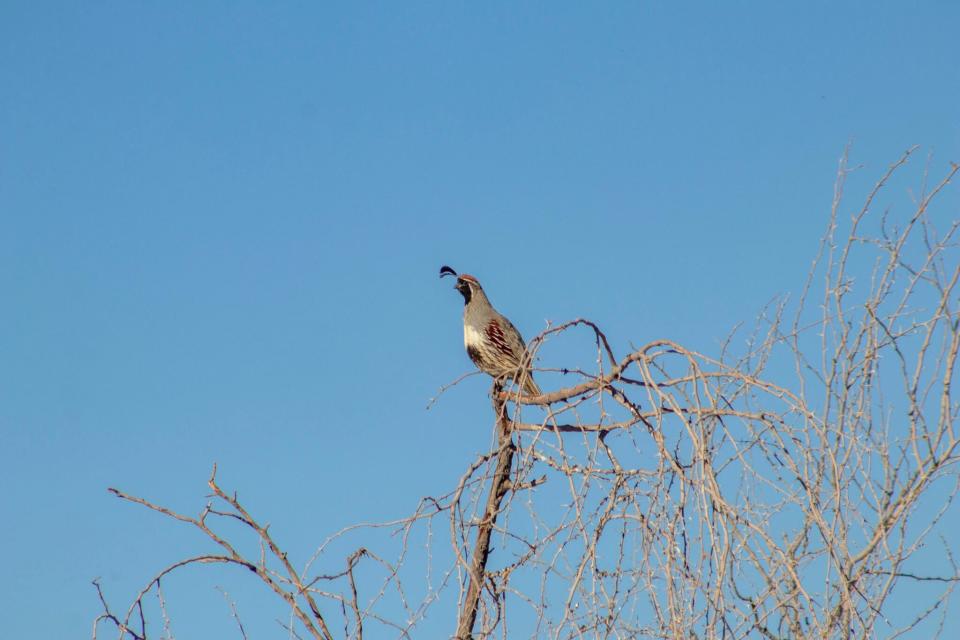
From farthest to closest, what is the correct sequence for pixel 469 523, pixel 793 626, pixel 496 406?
pixel 496 406 → pixel 469 523 → pixel 793 626

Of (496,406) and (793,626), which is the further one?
(496,406)

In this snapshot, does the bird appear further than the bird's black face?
No

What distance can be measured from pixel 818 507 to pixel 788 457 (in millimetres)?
208

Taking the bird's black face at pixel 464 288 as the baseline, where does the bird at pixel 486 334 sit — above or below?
below

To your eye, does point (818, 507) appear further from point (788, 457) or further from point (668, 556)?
point (668, 556)

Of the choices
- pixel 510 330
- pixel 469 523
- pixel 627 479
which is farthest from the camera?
pixel 510 330

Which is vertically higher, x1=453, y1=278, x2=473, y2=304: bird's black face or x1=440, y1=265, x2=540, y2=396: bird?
x1=453, y1=278, x2=473, y2=304: bird's black face

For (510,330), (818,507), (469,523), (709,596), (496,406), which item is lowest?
(709,596)

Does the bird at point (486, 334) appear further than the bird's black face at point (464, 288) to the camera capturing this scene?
No

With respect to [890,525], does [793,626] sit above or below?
below

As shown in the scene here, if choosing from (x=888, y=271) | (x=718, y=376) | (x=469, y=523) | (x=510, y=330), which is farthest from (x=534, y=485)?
(x=510, y=330)

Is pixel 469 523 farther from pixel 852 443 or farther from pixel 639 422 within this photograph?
pixel 852 443

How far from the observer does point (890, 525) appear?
10.8 feet

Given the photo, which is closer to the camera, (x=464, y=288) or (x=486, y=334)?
(x=486, y=334)
